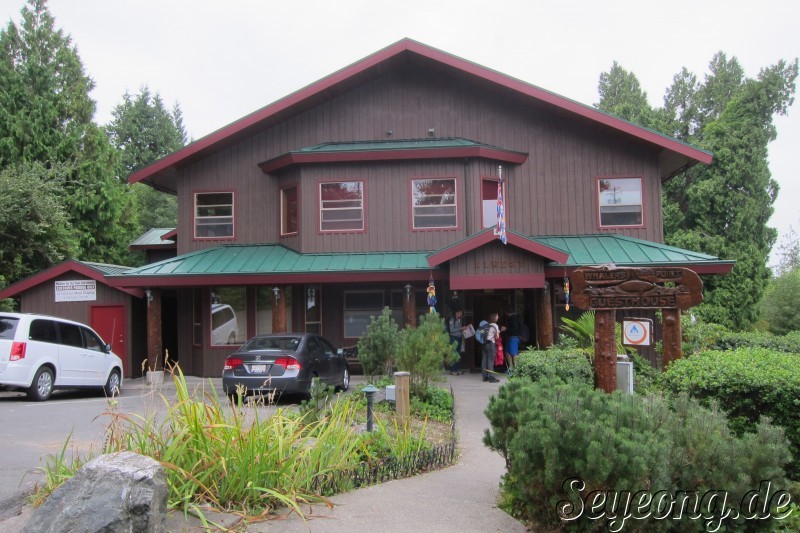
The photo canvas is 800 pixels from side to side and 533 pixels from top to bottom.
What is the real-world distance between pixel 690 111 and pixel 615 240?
91.3 ft

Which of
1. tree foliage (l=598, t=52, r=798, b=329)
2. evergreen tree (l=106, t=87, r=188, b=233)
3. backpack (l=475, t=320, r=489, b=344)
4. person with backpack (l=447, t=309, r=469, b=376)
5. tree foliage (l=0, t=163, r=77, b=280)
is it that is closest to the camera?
backpack (l=475, t=320, r=489, b=344)

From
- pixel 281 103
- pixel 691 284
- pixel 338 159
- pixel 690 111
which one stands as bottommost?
pixel 691 284

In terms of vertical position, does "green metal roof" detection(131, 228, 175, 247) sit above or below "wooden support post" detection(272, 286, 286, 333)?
above

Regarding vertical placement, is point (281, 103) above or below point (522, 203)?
above

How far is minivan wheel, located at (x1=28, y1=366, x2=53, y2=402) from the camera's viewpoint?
1327 centimetres

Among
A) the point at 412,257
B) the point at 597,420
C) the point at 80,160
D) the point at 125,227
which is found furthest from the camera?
the point at 125,227

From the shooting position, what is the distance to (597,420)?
4734 mm

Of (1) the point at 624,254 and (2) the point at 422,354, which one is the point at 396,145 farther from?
(2) the point at 422,354

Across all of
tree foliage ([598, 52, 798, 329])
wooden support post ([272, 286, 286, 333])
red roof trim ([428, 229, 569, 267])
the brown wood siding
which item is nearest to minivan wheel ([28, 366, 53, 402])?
wooden support post ([272, 286, 286, 333])

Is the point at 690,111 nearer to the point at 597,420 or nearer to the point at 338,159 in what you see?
the point at 338,159

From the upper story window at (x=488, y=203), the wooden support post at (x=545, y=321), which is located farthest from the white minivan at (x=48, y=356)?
the upper story window at (x=488, y=203)

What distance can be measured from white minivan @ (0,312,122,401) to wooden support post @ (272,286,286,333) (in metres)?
4.15

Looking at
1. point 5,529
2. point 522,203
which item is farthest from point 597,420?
point 522,203

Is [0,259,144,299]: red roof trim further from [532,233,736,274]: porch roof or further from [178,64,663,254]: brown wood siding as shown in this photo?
[532,233,736,274]: porch roof
